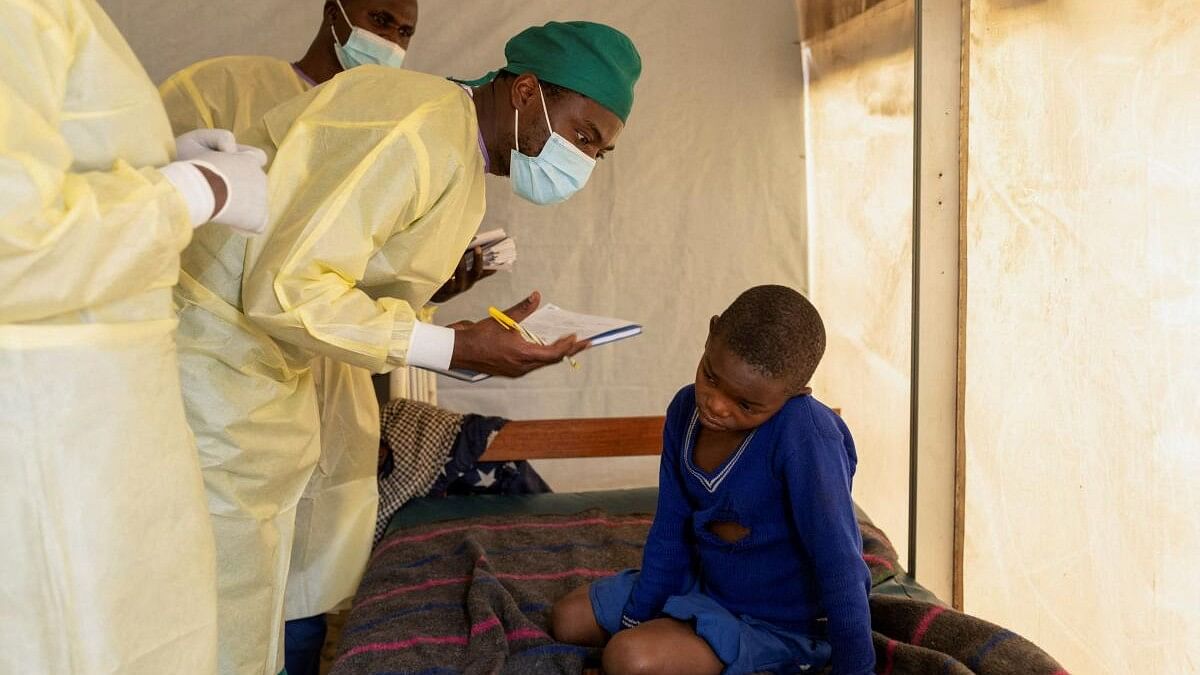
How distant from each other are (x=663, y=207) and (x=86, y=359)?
8.16 feet

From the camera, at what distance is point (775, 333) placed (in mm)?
1656

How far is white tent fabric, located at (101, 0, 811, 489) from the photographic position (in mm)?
3344

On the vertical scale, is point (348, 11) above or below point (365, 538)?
above

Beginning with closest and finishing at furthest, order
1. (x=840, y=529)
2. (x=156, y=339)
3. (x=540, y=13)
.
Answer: (x=156, y=339)
(x=840, y=529)
(x=540, y=13)

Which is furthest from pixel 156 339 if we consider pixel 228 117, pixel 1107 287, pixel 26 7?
pixel 1107 287

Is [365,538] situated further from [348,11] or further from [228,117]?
[348,11]

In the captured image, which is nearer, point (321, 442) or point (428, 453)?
point (321, 442)

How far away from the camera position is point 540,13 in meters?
3.25

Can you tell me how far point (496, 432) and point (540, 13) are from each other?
1312mm

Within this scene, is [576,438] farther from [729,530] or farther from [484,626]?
[729,530]

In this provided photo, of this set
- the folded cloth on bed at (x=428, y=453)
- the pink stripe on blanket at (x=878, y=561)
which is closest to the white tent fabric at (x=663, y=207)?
the folded cloth on bed at (x=428, y=453)

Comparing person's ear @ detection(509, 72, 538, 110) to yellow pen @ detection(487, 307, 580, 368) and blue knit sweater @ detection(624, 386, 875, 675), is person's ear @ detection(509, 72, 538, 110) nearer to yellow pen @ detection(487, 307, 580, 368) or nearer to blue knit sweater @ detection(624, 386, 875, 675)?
yellow pen @ detection(487, 307, 580, 368)

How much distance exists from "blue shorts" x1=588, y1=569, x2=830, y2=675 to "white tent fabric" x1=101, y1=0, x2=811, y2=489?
1.71m

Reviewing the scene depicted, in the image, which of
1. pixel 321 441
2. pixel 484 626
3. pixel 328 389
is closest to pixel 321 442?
pixel 321 441
